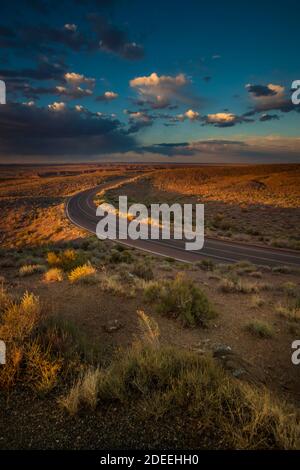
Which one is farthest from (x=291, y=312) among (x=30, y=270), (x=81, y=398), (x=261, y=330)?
(x=30, y=270)

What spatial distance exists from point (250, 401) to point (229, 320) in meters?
6.20

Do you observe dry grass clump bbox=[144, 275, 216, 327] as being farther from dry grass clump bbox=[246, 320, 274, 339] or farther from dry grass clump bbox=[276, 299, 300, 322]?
dry grass clump bbox=[276, 299, 300, 322]

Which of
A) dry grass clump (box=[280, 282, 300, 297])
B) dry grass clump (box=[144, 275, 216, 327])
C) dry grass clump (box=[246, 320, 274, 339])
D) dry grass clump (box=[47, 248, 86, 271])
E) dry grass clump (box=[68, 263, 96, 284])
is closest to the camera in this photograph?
dry grass clump (box=[246, 320, 274, 339])

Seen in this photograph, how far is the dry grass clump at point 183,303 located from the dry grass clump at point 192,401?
13.9 feet

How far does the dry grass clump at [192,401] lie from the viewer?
10.5 feet

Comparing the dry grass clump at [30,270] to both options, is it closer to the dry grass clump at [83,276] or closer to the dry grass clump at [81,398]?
the dry grass clump at [83,276]

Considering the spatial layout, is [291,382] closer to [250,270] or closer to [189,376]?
[189,376]

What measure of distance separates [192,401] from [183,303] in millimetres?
5224

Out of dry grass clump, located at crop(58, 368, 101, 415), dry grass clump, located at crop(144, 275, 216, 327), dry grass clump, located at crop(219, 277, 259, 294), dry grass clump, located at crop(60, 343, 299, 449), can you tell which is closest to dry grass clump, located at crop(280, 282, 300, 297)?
dry grass clump, located at crop(219, 277, 259, 294)

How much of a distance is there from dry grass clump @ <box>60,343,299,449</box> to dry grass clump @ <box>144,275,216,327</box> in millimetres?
4245

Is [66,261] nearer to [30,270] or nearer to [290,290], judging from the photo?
[30,270]

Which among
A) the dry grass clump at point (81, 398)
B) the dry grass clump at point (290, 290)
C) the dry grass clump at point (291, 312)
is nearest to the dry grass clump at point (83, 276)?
the dry grass clump at point (291, 312)

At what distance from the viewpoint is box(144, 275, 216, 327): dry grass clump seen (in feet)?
28.9
